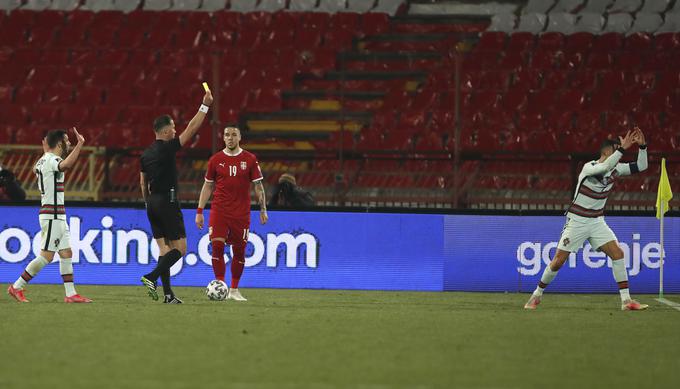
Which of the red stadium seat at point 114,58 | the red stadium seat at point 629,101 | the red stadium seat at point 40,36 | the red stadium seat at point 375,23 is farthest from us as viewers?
the red stadium seat at point 375,23

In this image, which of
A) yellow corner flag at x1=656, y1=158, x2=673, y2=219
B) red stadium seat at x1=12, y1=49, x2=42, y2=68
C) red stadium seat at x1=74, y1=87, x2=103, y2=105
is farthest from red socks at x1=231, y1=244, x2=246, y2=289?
red stadium seat at x1=12, y1=49, x2=42, y2=68

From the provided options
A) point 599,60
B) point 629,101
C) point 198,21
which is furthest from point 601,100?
point 198,21

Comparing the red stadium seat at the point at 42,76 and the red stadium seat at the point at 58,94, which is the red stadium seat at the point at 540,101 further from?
the red stadium seat at the point at 42,76

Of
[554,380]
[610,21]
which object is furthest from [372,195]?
[610,21]

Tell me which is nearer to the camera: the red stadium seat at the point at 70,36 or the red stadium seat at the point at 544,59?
the red stadium seat at the point at 544,59

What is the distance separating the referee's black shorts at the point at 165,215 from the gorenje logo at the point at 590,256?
5.38 m

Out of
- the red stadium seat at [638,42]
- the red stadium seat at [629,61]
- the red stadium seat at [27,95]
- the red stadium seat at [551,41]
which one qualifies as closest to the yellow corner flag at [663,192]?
the red stadium seat at [629,61]

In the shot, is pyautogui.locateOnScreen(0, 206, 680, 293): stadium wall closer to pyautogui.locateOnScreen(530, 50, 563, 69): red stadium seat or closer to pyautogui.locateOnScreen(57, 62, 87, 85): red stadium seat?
pyautogui.locateOnScreen(530, 50, 563, 69): red stadium seat

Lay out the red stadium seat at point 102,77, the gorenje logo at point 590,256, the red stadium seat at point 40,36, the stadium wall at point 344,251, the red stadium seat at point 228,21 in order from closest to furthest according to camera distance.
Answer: the gorenje logo at point 590,256, the stadium wall at point 344,251, the red stadium seat at point 102,77, the red stadium seat at point 40,36, the red stadium seat at point 228,21

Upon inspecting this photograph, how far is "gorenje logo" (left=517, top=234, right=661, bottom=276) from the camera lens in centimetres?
1552

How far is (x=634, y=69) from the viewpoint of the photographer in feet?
76.1

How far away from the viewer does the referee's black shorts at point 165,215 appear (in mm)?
12469

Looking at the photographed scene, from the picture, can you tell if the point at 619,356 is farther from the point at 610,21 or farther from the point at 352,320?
the point at 610,21

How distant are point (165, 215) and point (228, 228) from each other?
84cm
